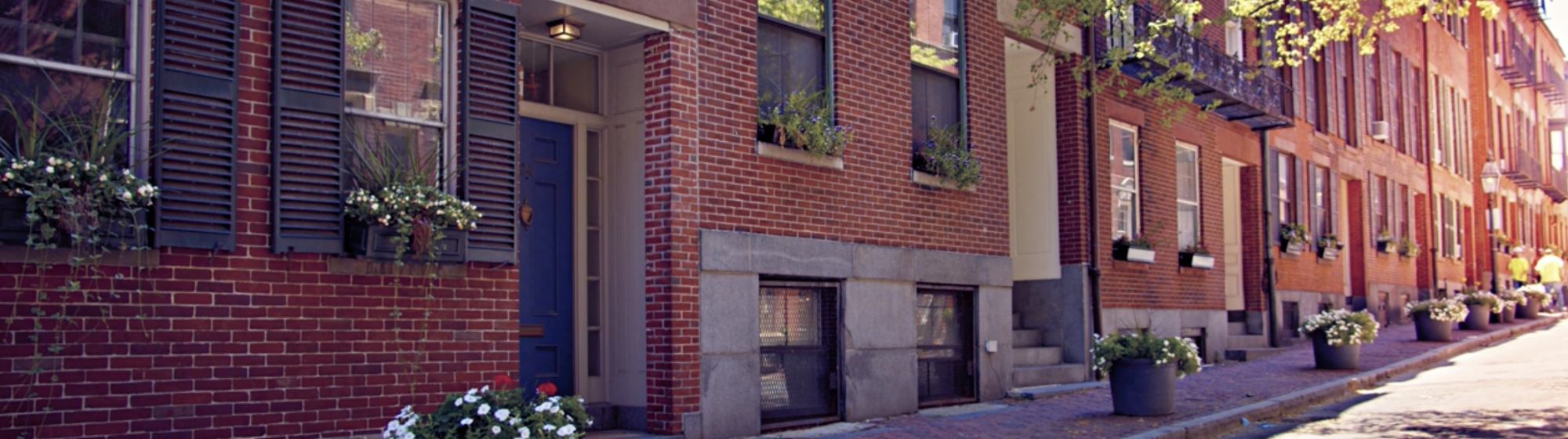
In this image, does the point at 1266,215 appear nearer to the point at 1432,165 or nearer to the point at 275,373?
the point at 1432,165

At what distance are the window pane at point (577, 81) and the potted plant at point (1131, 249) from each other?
7.97 m

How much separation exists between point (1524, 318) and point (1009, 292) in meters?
21.3

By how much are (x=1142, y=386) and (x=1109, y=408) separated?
1.17 meters

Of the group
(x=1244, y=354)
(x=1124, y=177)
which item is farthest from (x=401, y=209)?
(x=1244, y=354)

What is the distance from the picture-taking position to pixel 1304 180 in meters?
23.3

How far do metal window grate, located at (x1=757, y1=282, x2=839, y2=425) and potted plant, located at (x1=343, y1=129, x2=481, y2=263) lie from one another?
133 inches

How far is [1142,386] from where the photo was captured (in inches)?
445

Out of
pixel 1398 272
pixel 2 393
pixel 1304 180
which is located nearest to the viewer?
pixel 2 393

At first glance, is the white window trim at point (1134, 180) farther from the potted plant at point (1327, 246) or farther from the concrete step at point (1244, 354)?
the potted plant at point (1327, 246)

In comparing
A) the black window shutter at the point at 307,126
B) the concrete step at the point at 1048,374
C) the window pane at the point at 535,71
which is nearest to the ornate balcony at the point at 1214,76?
the concrete step at the point at 1048,374

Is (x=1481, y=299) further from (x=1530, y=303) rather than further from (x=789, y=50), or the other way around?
(x=789, y=50)

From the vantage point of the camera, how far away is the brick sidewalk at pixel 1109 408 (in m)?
10.7

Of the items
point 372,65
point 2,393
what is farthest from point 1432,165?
point 2,393

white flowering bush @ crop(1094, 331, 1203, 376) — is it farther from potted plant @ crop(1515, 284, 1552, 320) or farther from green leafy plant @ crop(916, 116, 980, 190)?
potted plant @ crop(1515, 284, 1552, 320)
